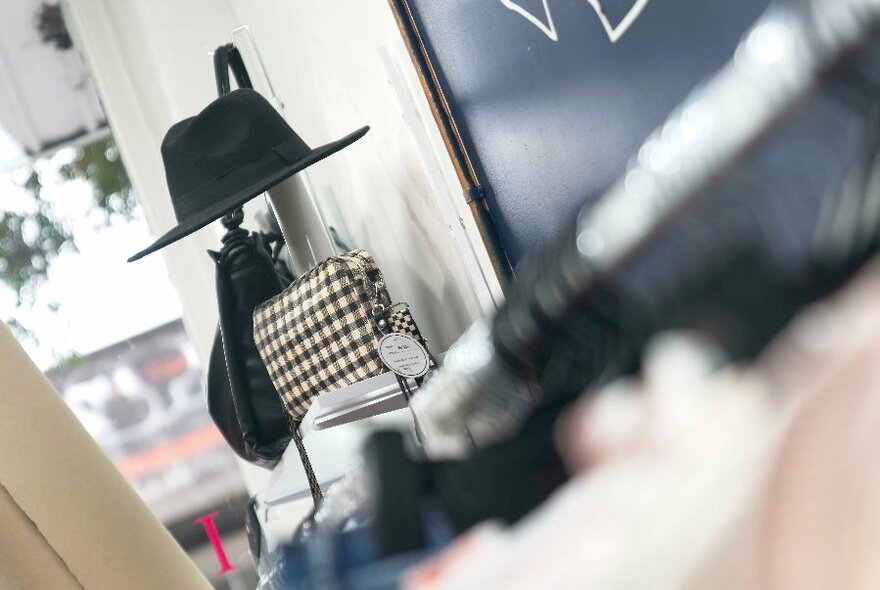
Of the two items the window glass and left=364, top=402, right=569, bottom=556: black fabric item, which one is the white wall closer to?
the window glass

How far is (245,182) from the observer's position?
4.18 ft

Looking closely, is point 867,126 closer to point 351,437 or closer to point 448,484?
point 448,484

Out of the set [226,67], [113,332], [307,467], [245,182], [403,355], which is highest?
[226,67]

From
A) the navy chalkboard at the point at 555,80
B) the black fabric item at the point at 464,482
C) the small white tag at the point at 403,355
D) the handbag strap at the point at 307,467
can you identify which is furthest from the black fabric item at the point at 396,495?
the handbag strap at the point at 307,467

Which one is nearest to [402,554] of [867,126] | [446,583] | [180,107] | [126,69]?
[446,583]

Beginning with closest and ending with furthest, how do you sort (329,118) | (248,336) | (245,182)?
(245,182) → (248,336) → (329,118)

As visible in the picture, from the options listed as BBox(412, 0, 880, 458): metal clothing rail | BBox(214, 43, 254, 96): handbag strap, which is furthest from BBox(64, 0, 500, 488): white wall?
BBox(412, 0, 880, 458): metal clothing rail

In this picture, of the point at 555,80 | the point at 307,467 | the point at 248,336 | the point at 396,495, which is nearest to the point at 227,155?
the point at 248,336

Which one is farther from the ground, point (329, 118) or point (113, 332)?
point (329, 118)

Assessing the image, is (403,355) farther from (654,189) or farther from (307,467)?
(654,189)

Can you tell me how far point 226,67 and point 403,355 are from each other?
2.91ft

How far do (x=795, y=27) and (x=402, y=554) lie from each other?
0.66 feet

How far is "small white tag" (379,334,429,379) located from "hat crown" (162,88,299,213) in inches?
18.4

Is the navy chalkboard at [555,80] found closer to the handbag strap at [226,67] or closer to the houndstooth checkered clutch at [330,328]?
the houndstooth checkered clutch at [330,328]
